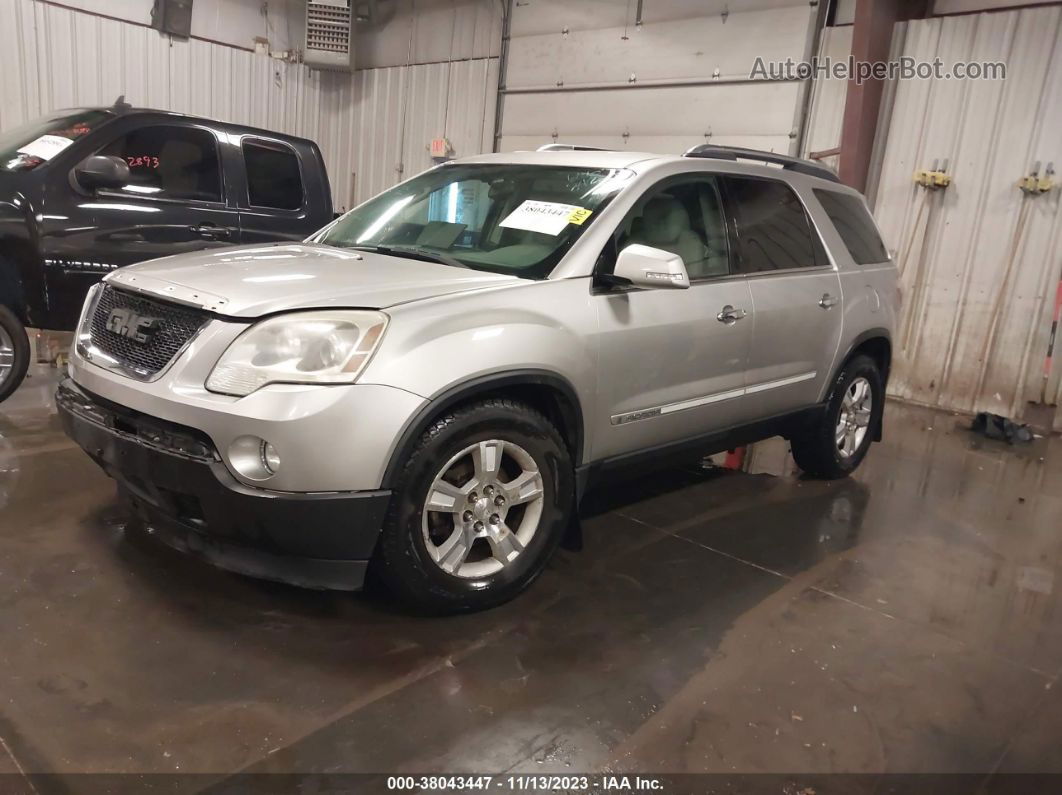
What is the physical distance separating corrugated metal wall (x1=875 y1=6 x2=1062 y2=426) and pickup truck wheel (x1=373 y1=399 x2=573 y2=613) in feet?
18.0

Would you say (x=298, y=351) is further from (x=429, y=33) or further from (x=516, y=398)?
(x=429, y=33)

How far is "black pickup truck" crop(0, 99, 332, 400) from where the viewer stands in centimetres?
456

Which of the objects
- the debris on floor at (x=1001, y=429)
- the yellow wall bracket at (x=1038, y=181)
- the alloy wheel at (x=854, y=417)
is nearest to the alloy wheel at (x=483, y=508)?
the alloy wheel at (x=854, y=417)

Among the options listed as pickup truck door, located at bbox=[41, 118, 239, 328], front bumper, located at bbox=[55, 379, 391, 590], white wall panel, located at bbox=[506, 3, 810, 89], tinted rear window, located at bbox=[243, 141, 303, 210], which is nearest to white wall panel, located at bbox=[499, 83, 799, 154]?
white wall panel, located at bbox=[506, 3, 810, 89]

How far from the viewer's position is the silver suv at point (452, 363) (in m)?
2.37

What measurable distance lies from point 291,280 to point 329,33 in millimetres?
9593

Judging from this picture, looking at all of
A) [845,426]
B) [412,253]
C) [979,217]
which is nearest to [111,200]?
[412,253]

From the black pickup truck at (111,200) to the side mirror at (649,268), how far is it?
3.25 metres

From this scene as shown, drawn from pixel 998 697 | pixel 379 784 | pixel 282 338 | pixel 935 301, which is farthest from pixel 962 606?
pixel 935 301

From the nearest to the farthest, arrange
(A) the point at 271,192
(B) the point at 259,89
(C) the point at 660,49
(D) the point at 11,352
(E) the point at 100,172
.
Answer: (E) the point at 100,172 < (D) the point at 11,352 < (A) the point at 271,192 < (C) the point at 660,49 < (B) the point at 259,89

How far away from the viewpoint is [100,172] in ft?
14.8

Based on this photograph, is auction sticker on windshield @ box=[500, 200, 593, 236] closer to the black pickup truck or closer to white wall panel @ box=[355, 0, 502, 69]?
the black pickup truck

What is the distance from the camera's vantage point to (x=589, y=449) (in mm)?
3076

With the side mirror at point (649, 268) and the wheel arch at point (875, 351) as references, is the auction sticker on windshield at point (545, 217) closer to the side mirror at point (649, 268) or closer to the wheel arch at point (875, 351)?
the side mirror at point (649, 268)
